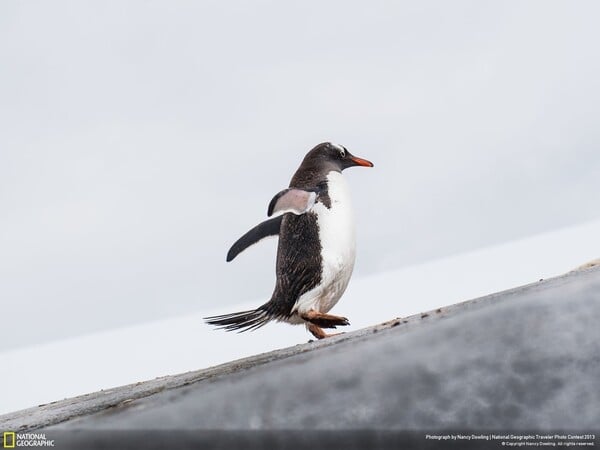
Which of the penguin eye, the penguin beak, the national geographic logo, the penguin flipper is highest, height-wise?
the penguin eye

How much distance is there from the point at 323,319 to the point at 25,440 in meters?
1.58

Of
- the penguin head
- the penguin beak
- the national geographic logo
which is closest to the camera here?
the national geographic logo

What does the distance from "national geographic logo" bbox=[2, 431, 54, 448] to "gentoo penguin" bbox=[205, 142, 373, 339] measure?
150cm

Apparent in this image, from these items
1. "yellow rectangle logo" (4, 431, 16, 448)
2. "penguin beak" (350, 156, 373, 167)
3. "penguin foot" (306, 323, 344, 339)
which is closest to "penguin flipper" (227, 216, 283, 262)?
"penguin beak" (350, 156, 373, 167)

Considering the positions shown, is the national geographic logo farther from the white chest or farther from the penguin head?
the penguin head

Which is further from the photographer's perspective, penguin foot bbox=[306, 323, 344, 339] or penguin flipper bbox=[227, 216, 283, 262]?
penguin flipper bbox=[227, 216, 283, 262]

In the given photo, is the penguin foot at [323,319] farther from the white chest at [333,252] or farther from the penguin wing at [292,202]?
the penguin wing at [292,202]

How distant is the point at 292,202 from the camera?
10.2ft

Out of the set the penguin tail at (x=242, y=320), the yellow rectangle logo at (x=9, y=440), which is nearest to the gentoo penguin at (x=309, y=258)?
the penguin tail at (x=242, y=320)

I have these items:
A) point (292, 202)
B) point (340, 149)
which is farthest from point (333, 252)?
point (340, 149)

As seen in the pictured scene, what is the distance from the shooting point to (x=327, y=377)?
1467mm

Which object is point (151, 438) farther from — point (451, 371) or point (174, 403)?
point (451, 371)

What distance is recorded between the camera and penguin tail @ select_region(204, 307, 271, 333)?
3.25m

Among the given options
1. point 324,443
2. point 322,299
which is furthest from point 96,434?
point 322,299
